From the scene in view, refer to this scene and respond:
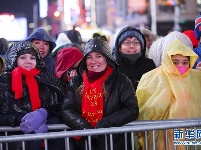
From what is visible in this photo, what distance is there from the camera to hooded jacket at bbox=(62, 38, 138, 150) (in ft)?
14.8

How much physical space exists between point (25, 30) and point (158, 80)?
3162cm

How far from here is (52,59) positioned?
6770 millimetres

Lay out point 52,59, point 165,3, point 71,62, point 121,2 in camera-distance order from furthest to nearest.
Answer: point 121,2 → point 165,3 → point 52,59 → point 71,62

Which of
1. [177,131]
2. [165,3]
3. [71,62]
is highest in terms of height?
[165,3]

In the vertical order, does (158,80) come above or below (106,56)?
below

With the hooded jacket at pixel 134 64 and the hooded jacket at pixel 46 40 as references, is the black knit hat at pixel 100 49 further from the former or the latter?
the hooded jacket at pixel 46 40

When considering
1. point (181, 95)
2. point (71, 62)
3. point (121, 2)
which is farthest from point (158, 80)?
point (121, 2)

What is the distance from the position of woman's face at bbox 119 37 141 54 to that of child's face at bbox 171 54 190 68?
50.4 inches

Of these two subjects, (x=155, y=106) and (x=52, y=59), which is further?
(x=52, y=59)

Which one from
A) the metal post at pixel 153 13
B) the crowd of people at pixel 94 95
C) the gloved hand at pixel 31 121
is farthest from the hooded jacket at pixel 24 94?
the metal post at pixel 153 13

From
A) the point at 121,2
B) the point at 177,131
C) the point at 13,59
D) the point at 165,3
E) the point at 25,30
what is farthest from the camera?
the point at 121,2

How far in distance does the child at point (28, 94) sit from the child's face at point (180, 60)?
1.42 metres

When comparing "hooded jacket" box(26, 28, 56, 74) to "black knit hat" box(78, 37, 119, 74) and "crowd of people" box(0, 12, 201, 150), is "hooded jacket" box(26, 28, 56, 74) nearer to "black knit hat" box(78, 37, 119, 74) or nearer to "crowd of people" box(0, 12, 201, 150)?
"crowd of people" box(0, 12, 201, 150)

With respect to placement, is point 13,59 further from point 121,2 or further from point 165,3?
point 121,2
